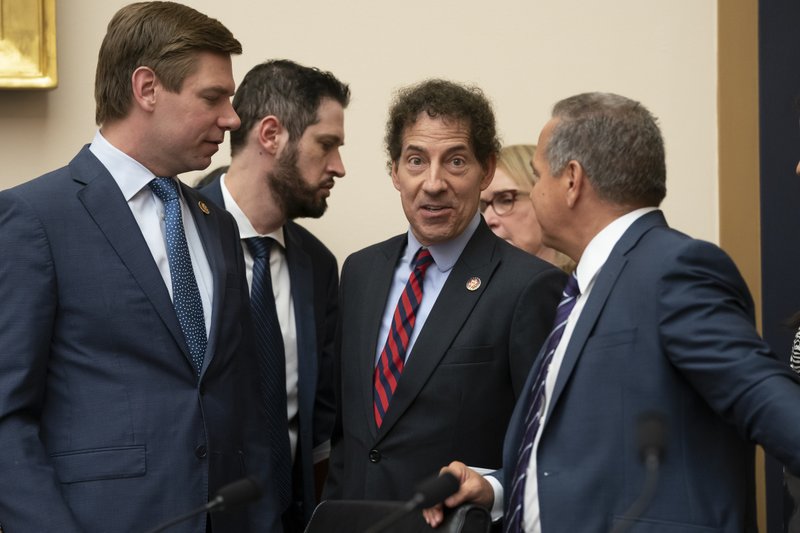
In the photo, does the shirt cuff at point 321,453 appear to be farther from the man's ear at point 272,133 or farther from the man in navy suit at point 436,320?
the man's ear at point 272,133

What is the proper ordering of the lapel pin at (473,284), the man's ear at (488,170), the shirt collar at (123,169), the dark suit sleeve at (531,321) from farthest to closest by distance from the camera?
the man's ear at (488,170)
the lapel pin at (473,284)
the dark suit sleeve at (531,321)
the shirt collar at (123,169)

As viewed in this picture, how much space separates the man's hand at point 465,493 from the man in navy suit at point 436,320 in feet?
0.84

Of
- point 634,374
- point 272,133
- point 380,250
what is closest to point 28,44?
point 272,133

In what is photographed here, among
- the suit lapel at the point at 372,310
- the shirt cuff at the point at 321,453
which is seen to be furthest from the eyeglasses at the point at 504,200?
the shirt cuff at the point at 321,453

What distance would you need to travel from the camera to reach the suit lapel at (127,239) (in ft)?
7.57

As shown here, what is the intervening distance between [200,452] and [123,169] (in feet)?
2.07

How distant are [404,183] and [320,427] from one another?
0.83 meters

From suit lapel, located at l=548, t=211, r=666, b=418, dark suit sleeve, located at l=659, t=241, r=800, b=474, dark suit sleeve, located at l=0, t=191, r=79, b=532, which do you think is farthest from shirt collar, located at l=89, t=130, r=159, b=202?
dark suit sleeve, located at l=659, t=241, r=800, b=474

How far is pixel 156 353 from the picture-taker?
2289 millimetres

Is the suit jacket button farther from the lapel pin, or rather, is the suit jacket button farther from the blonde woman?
the blonde woman

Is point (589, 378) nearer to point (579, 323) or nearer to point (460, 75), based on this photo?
point (579, 323)

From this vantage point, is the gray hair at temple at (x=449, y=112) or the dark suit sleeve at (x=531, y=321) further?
the gray hair at temple at (x=449, y=112)

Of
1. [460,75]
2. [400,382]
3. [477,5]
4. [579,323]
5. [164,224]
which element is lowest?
[400,382]

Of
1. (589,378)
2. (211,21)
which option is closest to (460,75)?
(211,21)
